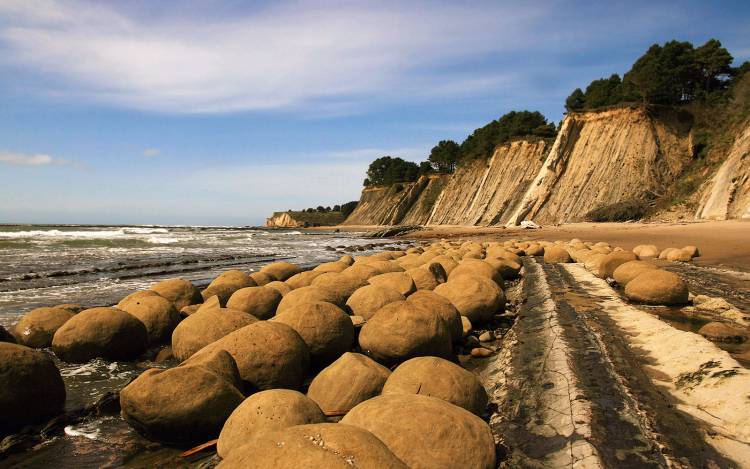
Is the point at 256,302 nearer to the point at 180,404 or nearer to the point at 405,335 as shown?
the point at 405,335

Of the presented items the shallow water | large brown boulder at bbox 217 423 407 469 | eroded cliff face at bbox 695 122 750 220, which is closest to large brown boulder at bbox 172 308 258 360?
the shallow water

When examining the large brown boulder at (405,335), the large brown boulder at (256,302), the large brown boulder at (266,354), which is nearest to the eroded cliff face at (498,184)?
the large brown boulder at (256,302)

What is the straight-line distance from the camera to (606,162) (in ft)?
125

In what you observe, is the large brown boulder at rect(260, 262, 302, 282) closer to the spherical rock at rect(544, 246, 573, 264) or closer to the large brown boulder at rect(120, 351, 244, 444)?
the large brown boulder at rect(120, 351, 244, 444)

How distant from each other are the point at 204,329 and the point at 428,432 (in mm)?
3431

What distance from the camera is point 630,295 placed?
25.0 ft

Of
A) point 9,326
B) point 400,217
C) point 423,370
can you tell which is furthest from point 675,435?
point 400,217

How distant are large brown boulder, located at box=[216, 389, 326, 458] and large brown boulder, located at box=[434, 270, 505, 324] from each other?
3.73 m

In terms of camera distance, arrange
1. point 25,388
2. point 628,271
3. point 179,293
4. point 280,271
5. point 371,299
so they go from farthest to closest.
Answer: point 280,271, point 628,271, point 179,293, point 371,299, point 25,388

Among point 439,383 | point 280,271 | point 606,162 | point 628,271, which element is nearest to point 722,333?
point 628,271

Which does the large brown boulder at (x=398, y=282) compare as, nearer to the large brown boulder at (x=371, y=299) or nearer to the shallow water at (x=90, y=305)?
Result: the large brown boulder at (x=371, y=299)

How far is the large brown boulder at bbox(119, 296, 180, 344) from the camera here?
21.2 feet

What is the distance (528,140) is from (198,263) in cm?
4356

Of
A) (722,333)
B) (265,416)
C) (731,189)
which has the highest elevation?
(731,189)
